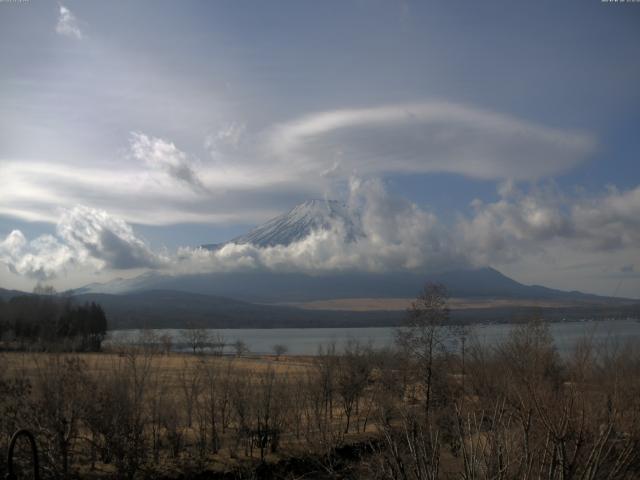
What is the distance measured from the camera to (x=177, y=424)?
26406 mm

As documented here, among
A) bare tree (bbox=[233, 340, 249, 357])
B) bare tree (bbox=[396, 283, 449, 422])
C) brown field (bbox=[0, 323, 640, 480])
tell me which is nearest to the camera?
brown field (bbox=[0, 323, 640, 480])

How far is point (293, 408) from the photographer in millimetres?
29641

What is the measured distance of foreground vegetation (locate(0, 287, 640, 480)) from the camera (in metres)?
14.7

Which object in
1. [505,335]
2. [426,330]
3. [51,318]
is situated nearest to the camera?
[426,330]

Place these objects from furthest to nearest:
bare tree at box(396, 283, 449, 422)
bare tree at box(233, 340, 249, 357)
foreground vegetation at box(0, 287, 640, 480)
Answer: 1. bare tree at box(233, 340, 249, 357)
2. bare tree at box(396, 283, 449, 422)
3. foreground vegetation at box(0, 287, 640, 480)

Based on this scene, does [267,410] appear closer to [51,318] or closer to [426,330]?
[426,330]

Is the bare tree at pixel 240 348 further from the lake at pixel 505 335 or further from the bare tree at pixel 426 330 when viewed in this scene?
the bare tree at pixel 426 330

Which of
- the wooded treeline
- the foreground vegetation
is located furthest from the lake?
the wooded treeline

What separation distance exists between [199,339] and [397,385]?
247 feet

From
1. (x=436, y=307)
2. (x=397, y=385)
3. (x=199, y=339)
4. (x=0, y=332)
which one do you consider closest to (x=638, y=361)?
(x=436, y=307)

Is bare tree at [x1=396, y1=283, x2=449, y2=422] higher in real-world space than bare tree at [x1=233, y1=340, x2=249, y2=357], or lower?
higher

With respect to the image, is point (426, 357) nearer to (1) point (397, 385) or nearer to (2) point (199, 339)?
(1) point (397, 385)

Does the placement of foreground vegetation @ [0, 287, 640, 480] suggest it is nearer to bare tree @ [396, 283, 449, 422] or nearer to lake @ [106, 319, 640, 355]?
bare tree @ [396, 283, 449, 422]

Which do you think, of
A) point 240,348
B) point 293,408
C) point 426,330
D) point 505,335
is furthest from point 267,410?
point 240,348
